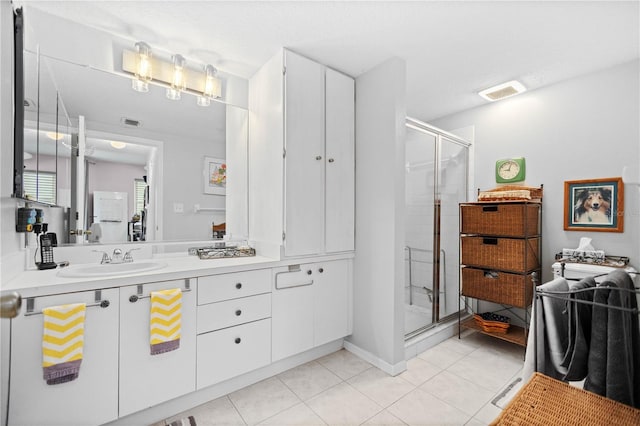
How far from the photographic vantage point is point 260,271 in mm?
1990

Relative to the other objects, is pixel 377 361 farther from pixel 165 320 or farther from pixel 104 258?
pixel 104 258

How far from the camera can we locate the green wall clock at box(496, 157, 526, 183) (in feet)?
9.07

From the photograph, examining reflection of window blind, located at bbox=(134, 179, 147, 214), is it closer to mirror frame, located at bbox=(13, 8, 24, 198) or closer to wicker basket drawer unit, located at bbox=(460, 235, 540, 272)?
mirror frame, located at bbox=(13, 8, 24, 198)

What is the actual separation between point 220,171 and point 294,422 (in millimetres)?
1816

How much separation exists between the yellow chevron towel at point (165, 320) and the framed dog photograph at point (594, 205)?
10.1 ft

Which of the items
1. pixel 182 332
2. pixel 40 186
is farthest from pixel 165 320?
pixel 40 186

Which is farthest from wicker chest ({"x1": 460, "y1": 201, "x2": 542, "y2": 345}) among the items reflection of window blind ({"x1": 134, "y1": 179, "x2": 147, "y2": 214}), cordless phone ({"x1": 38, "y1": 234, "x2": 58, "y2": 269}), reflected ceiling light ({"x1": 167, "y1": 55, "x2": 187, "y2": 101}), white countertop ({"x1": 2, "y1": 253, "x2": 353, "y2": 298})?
cordless phone ({"x1": 38, "y1": 234, "x2": 58, "y2": 269})

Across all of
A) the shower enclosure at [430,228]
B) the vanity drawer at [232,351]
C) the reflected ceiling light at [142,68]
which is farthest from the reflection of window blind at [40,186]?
the shower enclosure at [430,228]

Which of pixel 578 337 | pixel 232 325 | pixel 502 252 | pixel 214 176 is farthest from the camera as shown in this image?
pixel 502 252

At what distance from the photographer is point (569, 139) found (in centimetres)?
250

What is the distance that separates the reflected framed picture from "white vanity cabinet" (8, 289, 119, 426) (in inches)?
41.3

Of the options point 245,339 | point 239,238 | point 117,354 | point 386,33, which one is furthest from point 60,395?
point 386,33

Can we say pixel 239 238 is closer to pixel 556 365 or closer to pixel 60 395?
pixel 60 395

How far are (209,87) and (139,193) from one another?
0.97 m
